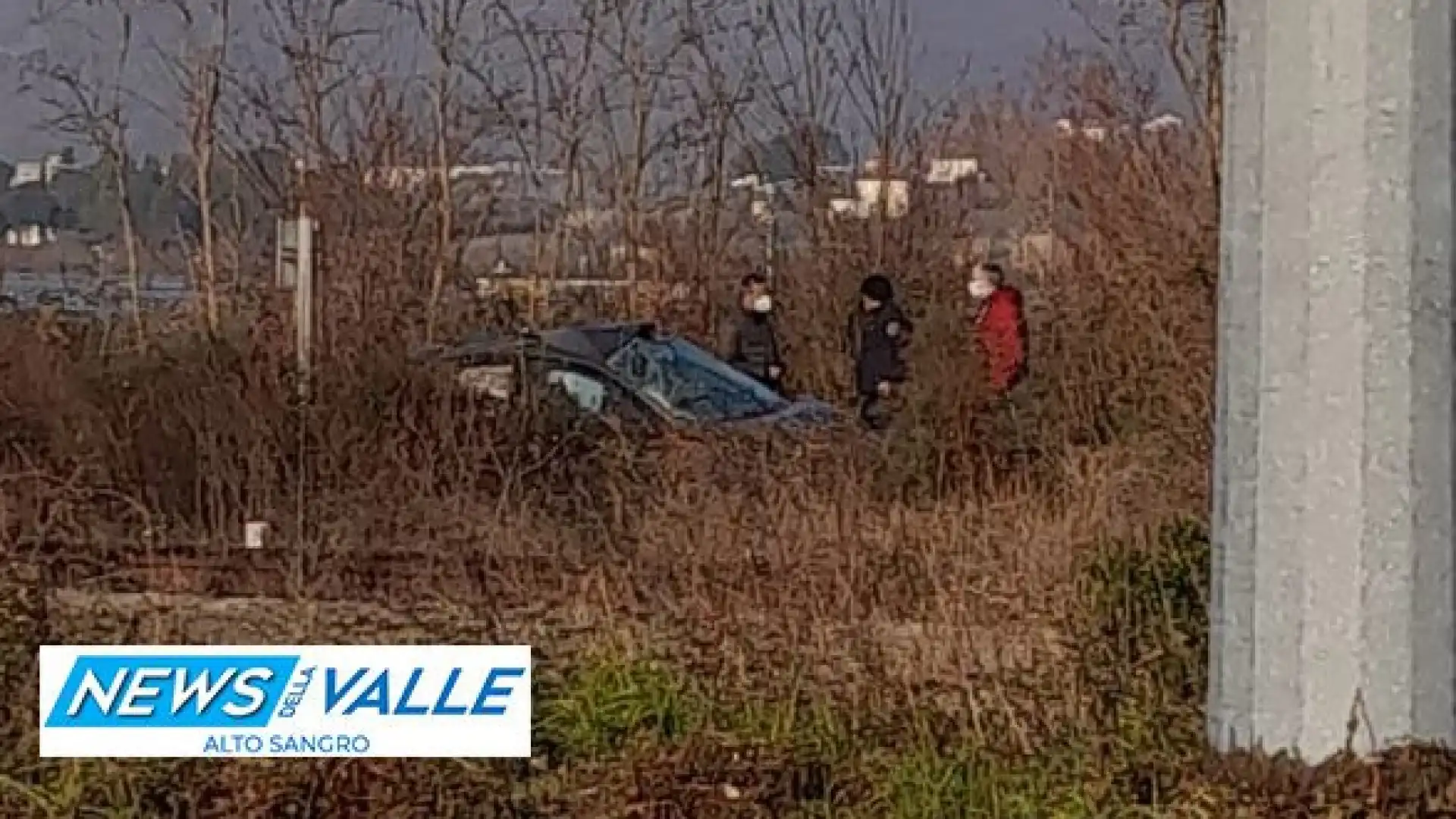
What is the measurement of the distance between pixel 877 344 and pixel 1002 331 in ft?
4.69

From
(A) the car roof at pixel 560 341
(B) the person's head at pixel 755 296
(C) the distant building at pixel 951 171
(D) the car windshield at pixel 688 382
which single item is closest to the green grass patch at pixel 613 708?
(A) the car roof at pixel 560 341

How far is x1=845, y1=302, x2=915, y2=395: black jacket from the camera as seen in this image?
584 inches

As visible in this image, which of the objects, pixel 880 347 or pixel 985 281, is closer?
pixel 880 347

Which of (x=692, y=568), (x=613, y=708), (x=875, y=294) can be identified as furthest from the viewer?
(x=875, y=294)

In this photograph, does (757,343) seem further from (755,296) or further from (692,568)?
(692,568)

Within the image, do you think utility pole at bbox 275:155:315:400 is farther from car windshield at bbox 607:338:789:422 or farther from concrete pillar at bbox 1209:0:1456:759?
concrete pillar at bbox 1209:0:1456:759

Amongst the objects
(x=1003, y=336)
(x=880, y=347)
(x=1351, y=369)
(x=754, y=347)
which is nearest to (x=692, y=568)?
(x=1351, y=369)

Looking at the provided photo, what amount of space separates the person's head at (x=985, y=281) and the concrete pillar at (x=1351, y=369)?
31.9ft

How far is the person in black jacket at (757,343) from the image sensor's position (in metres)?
16.4

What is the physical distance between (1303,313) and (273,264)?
429 inches

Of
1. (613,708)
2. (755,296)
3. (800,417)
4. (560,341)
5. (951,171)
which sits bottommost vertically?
(613,708)

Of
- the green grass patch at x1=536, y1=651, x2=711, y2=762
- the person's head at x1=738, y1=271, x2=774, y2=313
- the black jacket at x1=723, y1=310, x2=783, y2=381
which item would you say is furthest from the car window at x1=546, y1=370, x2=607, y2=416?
the green grass patch at x1=536, y1=651, x2=711, y2=762

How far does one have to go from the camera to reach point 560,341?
14.2 metres

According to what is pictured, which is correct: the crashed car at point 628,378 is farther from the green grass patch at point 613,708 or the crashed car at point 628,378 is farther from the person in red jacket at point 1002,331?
the green grass patch at point 613,708
